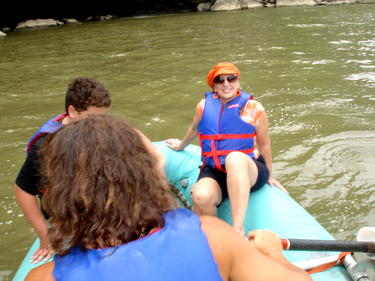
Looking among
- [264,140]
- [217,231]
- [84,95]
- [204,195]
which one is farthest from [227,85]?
[217,231]

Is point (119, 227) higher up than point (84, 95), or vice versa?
point (84, 95)

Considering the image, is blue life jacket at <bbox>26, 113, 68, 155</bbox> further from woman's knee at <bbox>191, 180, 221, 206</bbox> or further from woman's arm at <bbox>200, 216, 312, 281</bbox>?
woman's arm at <bbox>200, 216, 312, 281</bbox>

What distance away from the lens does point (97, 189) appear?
2.75ft

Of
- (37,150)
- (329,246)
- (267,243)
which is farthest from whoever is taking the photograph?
(37,150)

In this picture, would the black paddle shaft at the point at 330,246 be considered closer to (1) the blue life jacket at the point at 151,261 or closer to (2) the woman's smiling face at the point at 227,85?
(1) the blue life jacket at the point at 151,261

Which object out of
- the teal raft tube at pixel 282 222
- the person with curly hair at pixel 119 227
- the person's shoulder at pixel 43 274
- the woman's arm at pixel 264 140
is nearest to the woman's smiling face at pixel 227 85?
the woman's arm at pixel 264 140

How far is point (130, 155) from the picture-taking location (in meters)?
0.90

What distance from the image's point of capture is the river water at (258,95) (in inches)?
106

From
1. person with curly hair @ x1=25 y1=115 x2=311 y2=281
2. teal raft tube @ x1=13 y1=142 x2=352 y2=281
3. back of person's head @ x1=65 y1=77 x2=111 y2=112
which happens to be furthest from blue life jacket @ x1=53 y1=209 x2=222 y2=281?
back of person's head @ x1=65 y1=77 x2=111 y2=112

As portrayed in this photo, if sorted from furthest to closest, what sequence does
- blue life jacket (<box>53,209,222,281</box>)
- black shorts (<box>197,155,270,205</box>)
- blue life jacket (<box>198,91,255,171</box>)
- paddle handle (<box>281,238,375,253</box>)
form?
1. blue life jacket (<box>198,91,255,171</box>)
2. black shorts (<box>197,155,270,205</box>)
3. paddle handle (<box>281,238,375,253</box>)
4. blue life jacket (<box>53,209,222,281</box>)

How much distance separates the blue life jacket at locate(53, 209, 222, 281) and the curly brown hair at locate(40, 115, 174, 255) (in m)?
0.04

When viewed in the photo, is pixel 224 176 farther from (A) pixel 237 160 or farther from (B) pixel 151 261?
(B) pixel 151 261

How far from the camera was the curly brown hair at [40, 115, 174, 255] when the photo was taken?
829mm

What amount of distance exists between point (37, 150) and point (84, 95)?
0.40 metres
